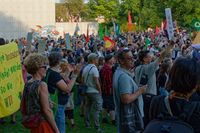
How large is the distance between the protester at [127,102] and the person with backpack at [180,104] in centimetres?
197

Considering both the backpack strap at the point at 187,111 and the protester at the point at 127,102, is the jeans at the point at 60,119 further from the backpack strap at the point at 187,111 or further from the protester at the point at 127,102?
the backpack strap at the point at 187,111

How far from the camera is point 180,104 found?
124 inches

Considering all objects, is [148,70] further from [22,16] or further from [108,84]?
[22,16]

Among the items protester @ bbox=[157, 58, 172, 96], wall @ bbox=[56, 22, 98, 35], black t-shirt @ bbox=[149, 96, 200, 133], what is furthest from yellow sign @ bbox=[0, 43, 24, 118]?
wall @ bbox=[56, 22, 98, 35]

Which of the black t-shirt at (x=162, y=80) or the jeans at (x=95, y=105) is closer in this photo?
the black t-shirt at (x=162, y=80)

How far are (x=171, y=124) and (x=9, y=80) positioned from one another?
4720 mm

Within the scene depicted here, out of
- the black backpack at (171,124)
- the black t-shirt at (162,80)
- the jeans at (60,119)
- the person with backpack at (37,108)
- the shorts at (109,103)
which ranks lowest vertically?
the shorts at (109,103)

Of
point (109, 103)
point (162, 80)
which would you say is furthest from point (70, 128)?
point (162, 80)

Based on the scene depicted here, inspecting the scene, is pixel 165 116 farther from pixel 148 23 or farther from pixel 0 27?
pixel 0 27

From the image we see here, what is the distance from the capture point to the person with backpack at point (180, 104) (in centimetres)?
303

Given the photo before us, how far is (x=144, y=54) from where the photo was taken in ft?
25.3

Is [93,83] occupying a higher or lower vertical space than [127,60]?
lower

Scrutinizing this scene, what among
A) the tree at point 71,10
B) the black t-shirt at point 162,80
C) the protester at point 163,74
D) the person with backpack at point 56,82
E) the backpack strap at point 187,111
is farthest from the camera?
the tree at point 71,10

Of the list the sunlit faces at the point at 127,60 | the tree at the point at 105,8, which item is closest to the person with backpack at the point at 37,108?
the sunlit faces at the point at 127,60
